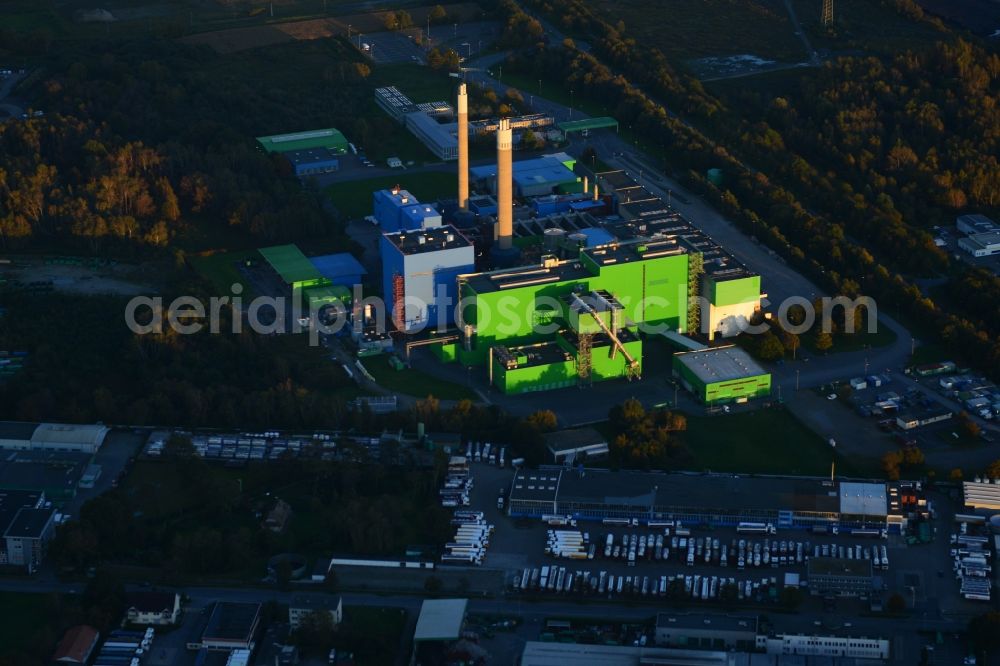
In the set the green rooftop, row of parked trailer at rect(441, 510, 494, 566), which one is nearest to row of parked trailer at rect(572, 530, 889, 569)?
row of parked trailer at rect(441, 510, 494, 566)

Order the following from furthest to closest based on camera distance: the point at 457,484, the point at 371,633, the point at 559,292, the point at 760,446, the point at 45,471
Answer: the point at 559,292
the point at 760,446
the point at 45,471
the point at 457,484
the point at 371,633

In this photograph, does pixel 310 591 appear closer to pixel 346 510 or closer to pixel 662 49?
pixel 346 510

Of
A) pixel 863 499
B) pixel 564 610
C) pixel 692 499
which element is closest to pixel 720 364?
pixel 692 499

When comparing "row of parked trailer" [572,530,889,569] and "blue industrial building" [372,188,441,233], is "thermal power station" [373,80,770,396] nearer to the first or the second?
"blue industrial building" [372,188,441,233]

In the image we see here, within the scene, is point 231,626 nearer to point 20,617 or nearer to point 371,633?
point 371,633

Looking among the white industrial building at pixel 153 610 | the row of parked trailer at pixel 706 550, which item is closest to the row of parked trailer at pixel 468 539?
the row of parked trailer at pixel 706 550

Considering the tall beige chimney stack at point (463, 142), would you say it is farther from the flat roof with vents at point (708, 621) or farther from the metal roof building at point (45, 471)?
the flat roof with vents at point (708, 621)

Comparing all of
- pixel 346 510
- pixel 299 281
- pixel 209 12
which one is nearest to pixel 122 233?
pixel 299 281
